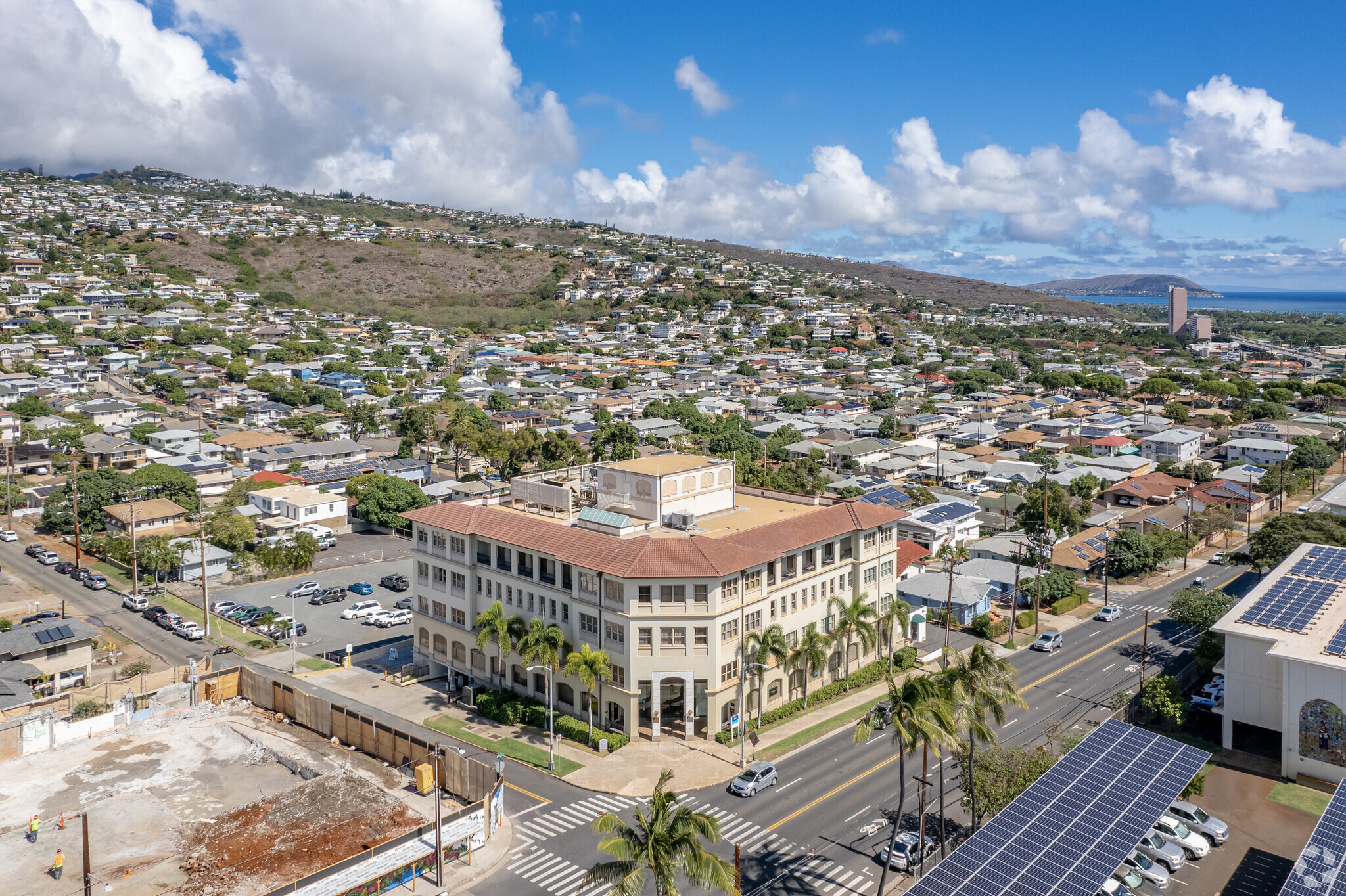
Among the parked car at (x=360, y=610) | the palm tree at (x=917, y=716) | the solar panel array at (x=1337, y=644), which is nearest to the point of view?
the palm tree at (x=917, y=716)

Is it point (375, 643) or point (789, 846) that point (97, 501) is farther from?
point (789, 846)

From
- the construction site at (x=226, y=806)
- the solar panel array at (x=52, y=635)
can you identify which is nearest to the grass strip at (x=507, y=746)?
the construction site at (x=226, y=806)

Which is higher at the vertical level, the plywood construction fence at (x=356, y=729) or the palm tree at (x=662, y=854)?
the palm tree at (x=662, y=854)

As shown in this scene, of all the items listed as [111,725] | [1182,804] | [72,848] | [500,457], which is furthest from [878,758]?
[500,457]

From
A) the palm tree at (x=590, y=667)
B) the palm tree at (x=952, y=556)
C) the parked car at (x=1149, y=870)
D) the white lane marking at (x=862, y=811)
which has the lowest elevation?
the white lane marking at (x=862, y=811)

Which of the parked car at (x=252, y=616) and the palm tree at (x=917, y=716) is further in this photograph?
the parked car at (x=252, y=616)

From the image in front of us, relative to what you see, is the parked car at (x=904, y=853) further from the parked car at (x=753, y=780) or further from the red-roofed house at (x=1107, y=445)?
the red-roofed house at (x=1107, y=445)
